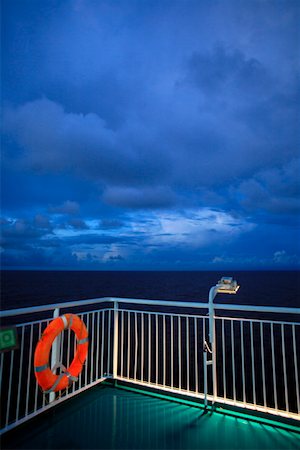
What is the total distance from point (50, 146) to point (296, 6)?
7.13 meters

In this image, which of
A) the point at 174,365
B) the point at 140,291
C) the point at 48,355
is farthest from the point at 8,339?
the point at 140,291

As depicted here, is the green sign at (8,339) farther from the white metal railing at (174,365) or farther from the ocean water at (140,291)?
the ocean water at (140,291)

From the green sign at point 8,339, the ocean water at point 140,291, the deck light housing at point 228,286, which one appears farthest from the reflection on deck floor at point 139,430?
the ocean water at point 140,291

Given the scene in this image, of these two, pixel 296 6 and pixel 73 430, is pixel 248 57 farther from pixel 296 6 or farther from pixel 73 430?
pixel 73 430

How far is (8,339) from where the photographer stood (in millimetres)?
1550

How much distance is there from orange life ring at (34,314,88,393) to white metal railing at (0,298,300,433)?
0.29 ft

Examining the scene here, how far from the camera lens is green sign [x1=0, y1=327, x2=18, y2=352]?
1523 mm

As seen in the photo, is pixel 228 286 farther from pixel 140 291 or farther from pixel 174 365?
pixel 140 291

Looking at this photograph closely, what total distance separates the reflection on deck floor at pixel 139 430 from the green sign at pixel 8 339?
78cm

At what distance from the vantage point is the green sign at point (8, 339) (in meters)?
1.52

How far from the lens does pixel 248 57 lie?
5660mm

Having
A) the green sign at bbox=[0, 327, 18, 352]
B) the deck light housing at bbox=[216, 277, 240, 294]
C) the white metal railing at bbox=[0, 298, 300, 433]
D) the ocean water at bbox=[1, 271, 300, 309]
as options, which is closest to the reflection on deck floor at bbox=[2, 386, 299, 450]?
the white metal railing at bbox=[0, 298, 300, 433]

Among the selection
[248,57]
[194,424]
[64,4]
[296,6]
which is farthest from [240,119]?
[194,424]

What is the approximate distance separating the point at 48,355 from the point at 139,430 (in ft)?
2.90
